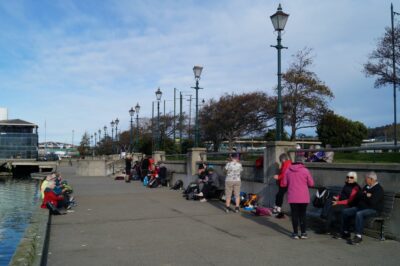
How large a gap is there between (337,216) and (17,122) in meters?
108

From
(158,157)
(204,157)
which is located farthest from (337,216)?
(158,157)

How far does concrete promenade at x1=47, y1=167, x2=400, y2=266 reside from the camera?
747 cm

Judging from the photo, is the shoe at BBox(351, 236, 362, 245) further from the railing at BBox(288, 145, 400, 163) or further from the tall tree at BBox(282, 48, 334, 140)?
the tall tree at BBox(282, 48, 334, 140)

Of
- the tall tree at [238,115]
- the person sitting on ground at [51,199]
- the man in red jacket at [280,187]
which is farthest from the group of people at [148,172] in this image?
the tall tree at [238,115]

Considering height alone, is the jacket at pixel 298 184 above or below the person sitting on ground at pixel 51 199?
above

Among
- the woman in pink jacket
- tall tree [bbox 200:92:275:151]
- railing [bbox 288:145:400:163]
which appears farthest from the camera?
tall tree [bbox 200:92:275:151]

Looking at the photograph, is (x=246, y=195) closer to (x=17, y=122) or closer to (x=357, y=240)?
(x=357, y=240)

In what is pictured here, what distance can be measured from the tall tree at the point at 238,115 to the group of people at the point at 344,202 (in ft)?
130

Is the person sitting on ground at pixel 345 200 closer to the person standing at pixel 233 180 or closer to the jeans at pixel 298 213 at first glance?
the jeans at pixel 298 213

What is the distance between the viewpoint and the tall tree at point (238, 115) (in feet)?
163

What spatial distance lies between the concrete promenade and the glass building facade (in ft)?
306

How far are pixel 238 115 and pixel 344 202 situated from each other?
41572 mm

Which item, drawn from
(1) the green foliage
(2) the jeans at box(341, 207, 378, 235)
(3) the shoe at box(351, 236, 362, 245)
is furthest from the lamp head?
(1) the green foliage

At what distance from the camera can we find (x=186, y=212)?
13562mm
